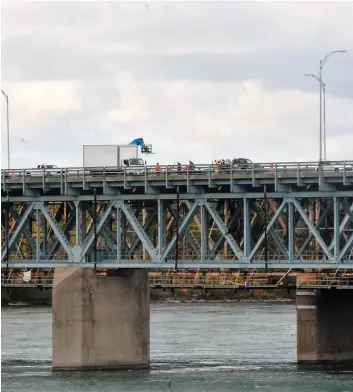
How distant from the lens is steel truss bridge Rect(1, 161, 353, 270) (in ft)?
278

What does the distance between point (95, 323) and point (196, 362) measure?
12.0 m

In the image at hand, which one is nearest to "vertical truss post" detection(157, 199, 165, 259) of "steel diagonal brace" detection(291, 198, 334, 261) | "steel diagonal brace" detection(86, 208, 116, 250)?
"steel diagonal brace" detection(86, 208, 116, 250)

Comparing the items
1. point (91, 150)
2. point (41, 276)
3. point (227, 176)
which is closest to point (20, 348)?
point (41, 276)

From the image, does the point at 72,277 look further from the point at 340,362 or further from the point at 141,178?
the point at 340,362

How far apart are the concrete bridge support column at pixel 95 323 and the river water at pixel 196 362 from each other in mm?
1205

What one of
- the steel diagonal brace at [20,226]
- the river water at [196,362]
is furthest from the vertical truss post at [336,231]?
the steel diagonal brace at [20,226]

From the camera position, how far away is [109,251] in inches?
3666

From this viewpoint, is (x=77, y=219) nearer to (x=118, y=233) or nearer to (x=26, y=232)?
(x=118, y=233)

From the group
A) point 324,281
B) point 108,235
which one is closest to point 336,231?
point 324,281

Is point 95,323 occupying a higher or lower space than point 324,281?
lower

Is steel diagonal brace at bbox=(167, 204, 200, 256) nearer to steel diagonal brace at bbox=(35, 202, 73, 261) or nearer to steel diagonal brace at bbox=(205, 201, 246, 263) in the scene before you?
steel diagonal brace at bbox=(205, 201, 246, 263)

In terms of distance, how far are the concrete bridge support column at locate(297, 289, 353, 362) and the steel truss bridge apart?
12.6 ft

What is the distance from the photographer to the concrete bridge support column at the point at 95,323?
91.1 metres

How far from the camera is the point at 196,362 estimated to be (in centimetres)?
10106
